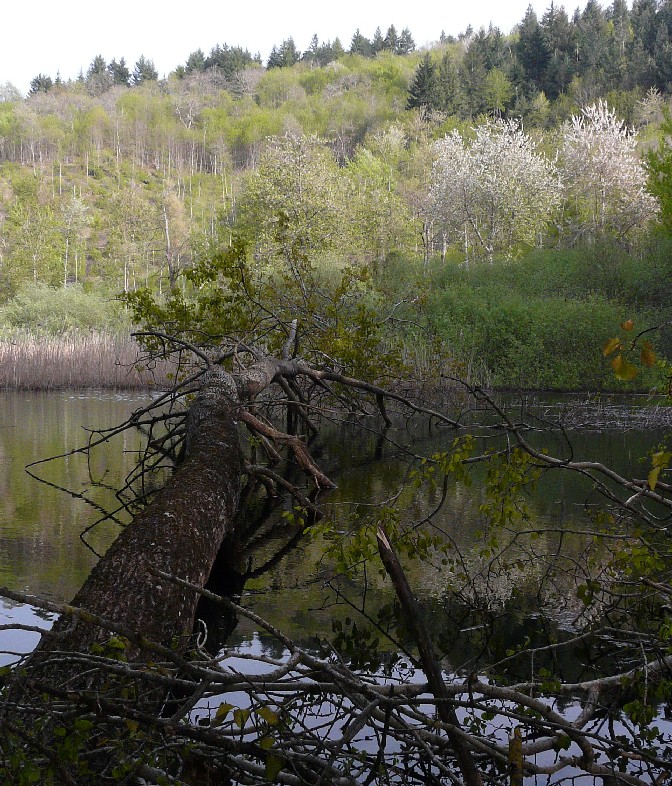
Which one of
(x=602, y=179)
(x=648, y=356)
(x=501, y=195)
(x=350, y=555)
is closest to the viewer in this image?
(x=648, y=356)

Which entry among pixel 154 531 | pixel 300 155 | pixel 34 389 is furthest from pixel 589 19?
pixel 154 531

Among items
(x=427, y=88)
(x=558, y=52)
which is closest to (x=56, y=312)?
(x=427, y=88)

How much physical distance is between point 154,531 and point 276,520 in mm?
2986

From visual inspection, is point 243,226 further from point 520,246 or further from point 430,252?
point 520,246

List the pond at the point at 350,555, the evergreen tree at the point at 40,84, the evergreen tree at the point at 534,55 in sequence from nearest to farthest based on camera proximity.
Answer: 1. the pond at the point at 350,555
2. the evergreen tree at the point at 534,55
3. the evergreen tree at the point at 40,84

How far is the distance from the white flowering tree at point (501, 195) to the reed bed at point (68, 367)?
2384 centimetres

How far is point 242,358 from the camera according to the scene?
9398mm

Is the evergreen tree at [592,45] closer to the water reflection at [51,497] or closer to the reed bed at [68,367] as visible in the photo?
the reed bed at [68,367]

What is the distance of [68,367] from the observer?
20781 mm

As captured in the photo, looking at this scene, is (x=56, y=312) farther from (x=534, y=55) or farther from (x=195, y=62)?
(x=195, y=62)

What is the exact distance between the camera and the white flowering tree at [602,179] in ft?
128

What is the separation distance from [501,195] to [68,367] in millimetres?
26676

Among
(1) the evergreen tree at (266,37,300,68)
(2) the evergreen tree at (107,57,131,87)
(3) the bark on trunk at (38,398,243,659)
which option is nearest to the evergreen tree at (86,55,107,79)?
(2) the evergreen tree at (107,57,131,87)

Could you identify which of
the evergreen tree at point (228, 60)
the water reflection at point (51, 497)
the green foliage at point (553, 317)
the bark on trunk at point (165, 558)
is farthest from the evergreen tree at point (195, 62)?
the bark on trunk at point (165, 558)
